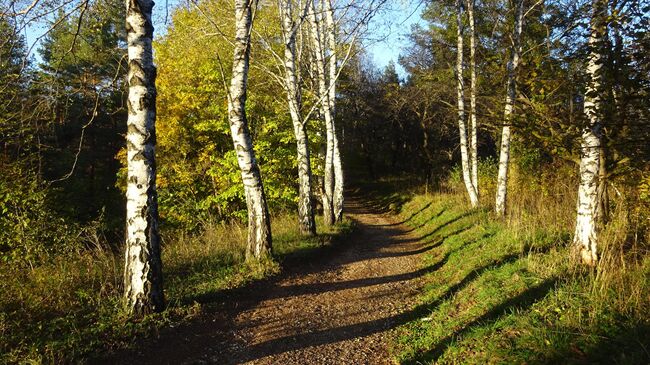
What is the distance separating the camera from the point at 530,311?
15.1ft

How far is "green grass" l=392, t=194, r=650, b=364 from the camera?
3.66 meters

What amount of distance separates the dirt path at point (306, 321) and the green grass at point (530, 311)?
1.56 ft

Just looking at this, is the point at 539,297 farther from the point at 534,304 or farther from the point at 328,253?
the point at 328,253

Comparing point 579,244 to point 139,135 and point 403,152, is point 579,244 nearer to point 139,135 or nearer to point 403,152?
point 139,135

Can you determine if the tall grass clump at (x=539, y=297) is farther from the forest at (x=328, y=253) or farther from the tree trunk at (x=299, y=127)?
the tree trunk at (x=299, y=127)

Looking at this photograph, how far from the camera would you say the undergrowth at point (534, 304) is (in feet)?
12.1

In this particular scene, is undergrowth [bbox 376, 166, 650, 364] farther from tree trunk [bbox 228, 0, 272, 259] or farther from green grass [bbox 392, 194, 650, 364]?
tree trunk [bbox 228, 0, 272, 259]

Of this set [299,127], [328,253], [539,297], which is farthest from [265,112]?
[539,297]

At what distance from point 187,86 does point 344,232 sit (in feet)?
27.4

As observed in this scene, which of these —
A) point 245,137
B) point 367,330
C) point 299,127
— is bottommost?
point 367,330

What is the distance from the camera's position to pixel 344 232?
12.2 meters

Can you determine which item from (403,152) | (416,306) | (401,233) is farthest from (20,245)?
(403,152)

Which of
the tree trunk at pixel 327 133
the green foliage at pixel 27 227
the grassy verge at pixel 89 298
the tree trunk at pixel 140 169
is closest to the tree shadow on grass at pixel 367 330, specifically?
the grassy verge at pixel 89 298

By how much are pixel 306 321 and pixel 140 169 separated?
305cm
